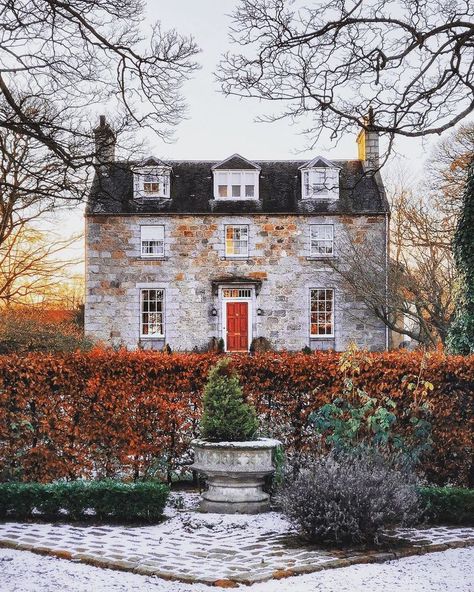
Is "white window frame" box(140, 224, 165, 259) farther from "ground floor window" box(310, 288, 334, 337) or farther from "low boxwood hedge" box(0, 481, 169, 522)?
"low boxwood hedge" box(0, 481, 169, 522)

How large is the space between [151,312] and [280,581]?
87.5ft

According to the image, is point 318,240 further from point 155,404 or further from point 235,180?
point 155,404

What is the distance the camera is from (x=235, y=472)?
8.56 m

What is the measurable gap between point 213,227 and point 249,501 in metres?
24.6

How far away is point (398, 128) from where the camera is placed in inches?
425

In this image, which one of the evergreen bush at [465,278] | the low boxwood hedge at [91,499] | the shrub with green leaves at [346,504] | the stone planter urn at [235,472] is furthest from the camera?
the evergreen bush at [465,278]

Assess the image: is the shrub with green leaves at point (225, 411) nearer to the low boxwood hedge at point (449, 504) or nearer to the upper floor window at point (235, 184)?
the low boxwood hedge at point (449, 504)

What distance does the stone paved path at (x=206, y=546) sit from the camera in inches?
256

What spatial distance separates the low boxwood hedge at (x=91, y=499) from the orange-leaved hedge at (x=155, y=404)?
754 mm

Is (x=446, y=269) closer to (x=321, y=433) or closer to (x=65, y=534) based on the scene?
(x=321, y=433)

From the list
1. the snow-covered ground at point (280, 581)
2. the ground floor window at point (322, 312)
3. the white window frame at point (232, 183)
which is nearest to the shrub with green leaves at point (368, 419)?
the snow-covered ground at point (280, 581)

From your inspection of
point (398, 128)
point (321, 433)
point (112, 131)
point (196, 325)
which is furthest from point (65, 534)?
point (196, 325)

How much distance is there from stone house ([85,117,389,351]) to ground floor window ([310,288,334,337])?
0.14ft

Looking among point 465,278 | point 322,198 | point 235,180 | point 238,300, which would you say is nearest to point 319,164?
point 322,198
